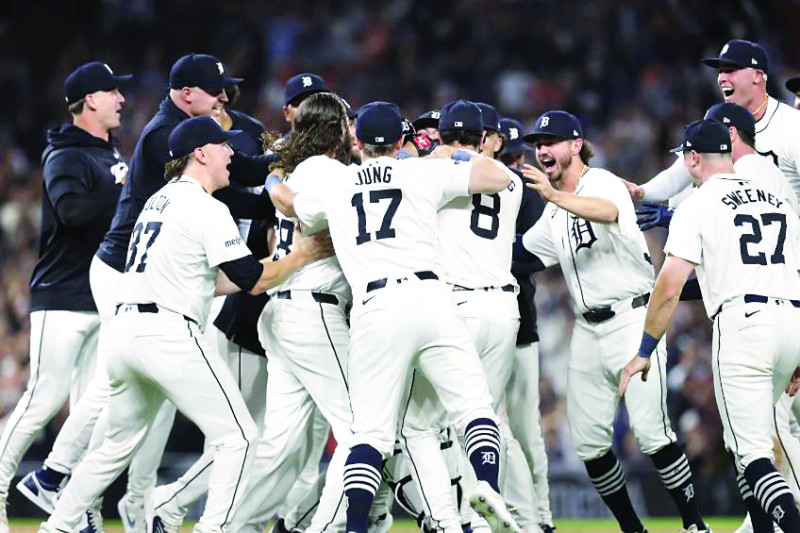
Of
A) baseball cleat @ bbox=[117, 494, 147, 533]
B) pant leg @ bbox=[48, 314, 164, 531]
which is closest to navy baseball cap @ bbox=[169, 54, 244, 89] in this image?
pant leg @ bbox=[48, 314, 164, 531]

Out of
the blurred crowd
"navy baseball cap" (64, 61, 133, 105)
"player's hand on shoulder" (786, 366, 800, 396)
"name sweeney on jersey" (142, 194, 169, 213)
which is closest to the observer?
"name sweeney on jersey" (142, 194, 169, 213)

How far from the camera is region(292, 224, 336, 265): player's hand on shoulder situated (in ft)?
20.1

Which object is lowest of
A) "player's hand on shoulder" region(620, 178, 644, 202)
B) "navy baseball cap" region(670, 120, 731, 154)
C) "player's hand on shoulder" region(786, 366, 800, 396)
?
"player's hand on shoulder" region(786, 366, 800, 396)

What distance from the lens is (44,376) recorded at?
Result: 23.5ft

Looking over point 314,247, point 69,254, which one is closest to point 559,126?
point 314,247

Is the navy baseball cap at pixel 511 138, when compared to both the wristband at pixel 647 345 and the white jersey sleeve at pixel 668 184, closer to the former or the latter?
the white jersey sleeve at pixel 668 184

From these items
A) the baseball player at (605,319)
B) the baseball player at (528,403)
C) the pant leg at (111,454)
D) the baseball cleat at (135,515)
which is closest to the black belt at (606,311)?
the baseball player at (605,319)

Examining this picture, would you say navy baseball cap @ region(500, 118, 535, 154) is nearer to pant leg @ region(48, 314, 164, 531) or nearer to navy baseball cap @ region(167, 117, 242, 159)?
navy baseball cap @ region(167, 117, 242, 159)

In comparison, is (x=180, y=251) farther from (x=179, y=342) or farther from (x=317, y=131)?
(x=317, y=131)

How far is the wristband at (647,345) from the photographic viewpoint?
6043 mm

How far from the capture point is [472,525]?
5836mm

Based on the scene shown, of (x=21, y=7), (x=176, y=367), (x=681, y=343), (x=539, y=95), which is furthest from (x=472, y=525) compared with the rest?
(x=21, y=7)

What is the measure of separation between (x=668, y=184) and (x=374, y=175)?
2.51 m

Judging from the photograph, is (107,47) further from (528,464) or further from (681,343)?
(528,464)
